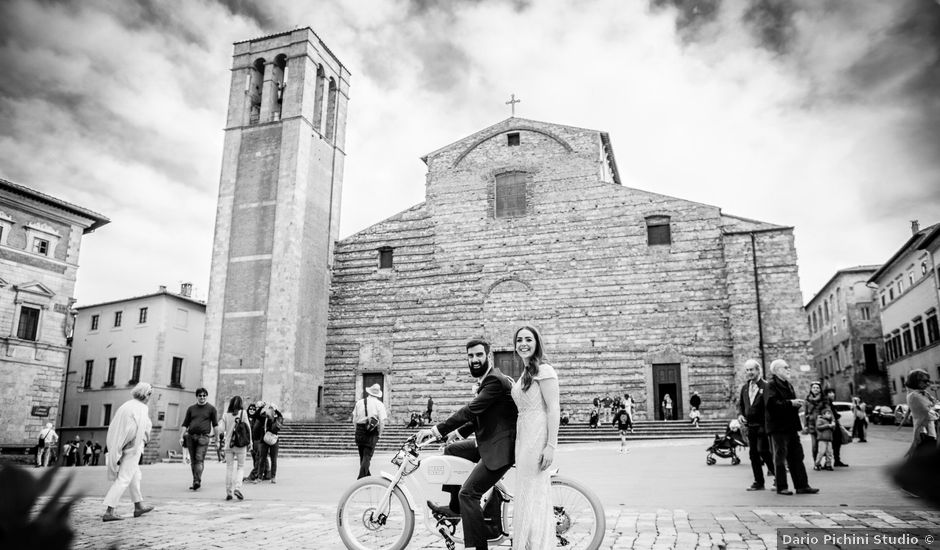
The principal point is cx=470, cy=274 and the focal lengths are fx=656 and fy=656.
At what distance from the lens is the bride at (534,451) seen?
4.28 meters

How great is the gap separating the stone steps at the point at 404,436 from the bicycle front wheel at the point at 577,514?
654 inches

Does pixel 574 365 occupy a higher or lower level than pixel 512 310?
lower

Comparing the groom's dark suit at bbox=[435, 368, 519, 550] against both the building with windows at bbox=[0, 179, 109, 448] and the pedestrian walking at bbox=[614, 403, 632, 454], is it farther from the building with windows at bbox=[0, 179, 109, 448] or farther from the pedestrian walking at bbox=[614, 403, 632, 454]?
the building with windows at bbox=[0, 179, 109, 448]

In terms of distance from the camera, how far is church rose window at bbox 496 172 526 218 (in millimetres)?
26906

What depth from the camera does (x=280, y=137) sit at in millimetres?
27031

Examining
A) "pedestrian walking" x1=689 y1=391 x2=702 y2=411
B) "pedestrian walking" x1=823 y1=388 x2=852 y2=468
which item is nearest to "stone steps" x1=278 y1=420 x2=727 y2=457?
"pedestrian walking" x1=689 y1=391 x2=702 y2=411

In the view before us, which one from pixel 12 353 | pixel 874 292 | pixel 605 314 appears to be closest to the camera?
pixel 12 353

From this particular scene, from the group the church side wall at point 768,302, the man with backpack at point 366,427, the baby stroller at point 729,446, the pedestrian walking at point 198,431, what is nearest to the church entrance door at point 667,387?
the church side wall at point 768,302

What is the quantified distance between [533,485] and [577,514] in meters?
0.65

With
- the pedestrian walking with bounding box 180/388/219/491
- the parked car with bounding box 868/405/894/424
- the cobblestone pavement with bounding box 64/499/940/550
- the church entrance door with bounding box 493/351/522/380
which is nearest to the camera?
the cobblestone pavement with bounding box 64/499/940/550

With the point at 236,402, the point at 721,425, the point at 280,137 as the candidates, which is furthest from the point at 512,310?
the point at 236,402

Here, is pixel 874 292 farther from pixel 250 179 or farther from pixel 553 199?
pixel 250 179

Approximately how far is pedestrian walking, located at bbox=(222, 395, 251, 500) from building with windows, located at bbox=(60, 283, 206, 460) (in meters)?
24.0

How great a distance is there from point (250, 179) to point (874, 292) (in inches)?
Result: 1497
